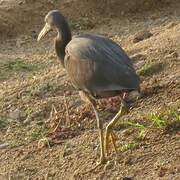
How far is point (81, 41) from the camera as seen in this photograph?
19.4 ft

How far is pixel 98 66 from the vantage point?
18.4 feet

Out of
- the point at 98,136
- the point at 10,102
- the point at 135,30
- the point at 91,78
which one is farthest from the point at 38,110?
the point at 135,30

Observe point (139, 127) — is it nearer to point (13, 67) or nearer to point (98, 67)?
point (98, 67)

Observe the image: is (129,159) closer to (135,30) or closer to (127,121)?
(127,121)

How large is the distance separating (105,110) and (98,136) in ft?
1.51

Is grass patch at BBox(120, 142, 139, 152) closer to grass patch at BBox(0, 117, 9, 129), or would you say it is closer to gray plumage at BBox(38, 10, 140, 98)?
gray plumage at BBox(38, 10, 140, 98)

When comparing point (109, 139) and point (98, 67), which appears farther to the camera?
point (109, 139)

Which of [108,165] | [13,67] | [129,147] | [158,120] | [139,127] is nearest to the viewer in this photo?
[108,165]

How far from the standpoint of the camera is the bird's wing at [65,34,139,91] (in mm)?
5484

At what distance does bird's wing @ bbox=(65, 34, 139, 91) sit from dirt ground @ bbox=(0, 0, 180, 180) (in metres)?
0.64

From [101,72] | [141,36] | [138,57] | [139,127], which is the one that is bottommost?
[141,36]

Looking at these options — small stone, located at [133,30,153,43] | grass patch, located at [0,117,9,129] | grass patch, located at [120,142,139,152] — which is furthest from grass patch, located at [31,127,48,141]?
small stone, located at [133,30,153,43]

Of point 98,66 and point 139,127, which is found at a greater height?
point 98,66

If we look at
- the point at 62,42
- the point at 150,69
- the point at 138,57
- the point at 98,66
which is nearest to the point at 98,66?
the point at 98,66
